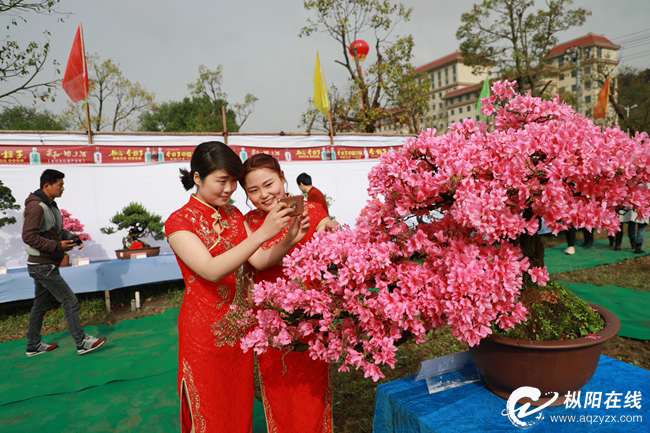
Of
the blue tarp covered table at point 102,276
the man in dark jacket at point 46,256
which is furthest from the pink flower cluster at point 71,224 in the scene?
the man in dark jacket at point 46,256

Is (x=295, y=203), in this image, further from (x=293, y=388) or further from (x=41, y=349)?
(x=41, y=349)

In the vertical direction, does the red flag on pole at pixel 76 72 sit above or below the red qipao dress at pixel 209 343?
above

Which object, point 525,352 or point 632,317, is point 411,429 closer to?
point 525,352

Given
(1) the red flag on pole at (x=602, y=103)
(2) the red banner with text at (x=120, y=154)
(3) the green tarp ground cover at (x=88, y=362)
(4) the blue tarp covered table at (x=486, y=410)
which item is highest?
(1) the red flag on pole at (x=602, y=103)

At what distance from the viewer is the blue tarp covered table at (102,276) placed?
17.1 ft

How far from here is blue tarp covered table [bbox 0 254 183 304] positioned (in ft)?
17.1

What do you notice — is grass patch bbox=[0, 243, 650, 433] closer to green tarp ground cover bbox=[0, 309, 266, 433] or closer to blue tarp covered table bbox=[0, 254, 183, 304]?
blue tarp covered table bbox=[0, 254, 183, 304]

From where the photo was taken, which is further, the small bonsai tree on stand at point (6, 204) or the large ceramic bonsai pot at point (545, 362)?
the small bonsai tree on stand at point (6, 204)

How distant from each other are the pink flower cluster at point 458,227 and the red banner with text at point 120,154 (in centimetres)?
468

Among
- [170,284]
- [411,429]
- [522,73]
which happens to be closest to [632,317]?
[411,429]

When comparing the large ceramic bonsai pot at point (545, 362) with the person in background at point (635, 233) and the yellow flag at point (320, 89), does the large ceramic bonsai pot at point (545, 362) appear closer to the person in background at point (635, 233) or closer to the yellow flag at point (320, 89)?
the person in background at point (635, 233)

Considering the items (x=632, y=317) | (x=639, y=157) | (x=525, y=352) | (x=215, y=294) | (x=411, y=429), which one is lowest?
(x=632, y=317)

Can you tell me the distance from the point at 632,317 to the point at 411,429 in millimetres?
4553

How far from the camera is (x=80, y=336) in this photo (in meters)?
4.34
